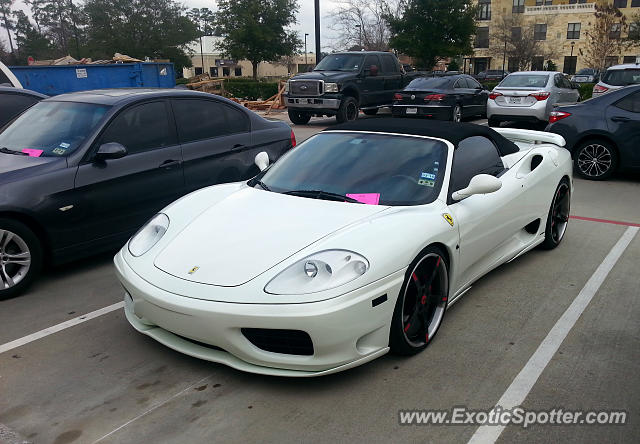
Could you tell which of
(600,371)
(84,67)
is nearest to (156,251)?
(600,371)

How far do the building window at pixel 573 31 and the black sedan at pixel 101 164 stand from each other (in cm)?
7536

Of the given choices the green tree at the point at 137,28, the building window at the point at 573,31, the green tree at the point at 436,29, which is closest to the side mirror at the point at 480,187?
the green tree at the point at 436,29

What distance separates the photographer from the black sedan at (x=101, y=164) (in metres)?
4.46

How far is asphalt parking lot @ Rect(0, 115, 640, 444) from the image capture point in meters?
2.77

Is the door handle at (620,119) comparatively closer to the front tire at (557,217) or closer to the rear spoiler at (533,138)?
the rear spoiler at (533,138)

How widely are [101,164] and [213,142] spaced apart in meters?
1.28

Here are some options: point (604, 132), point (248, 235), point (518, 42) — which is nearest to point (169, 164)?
point (248, 235)

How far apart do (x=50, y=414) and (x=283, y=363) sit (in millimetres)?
1201

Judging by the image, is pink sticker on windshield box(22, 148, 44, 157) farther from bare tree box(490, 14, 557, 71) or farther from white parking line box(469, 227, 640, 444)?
bare tree box(490, 14, 557, 71)

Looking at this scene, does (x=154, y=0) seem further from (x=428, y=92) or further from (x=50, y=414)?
(x=50, y=414)

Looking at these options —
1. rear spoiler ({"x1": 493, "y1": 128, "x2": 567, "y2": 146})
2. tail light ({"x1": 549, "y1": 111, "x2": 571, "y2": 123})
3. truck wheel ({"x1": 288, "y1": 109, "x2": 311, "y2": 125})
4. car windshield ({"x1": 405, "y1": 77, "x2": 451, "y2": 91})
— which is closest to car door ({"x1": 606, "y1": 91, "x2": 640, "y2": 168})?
tail light ({"x1": 549, "y1": 111, "x2": 571, "y2": 123})

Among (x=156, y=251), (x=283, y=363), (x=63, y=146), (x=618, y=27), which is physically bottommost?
(x=283, y=363)

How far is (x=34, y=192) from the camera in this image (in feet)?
14.7

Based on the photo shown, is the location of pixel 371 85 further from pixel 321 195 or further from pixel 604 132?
pixel 321 195
